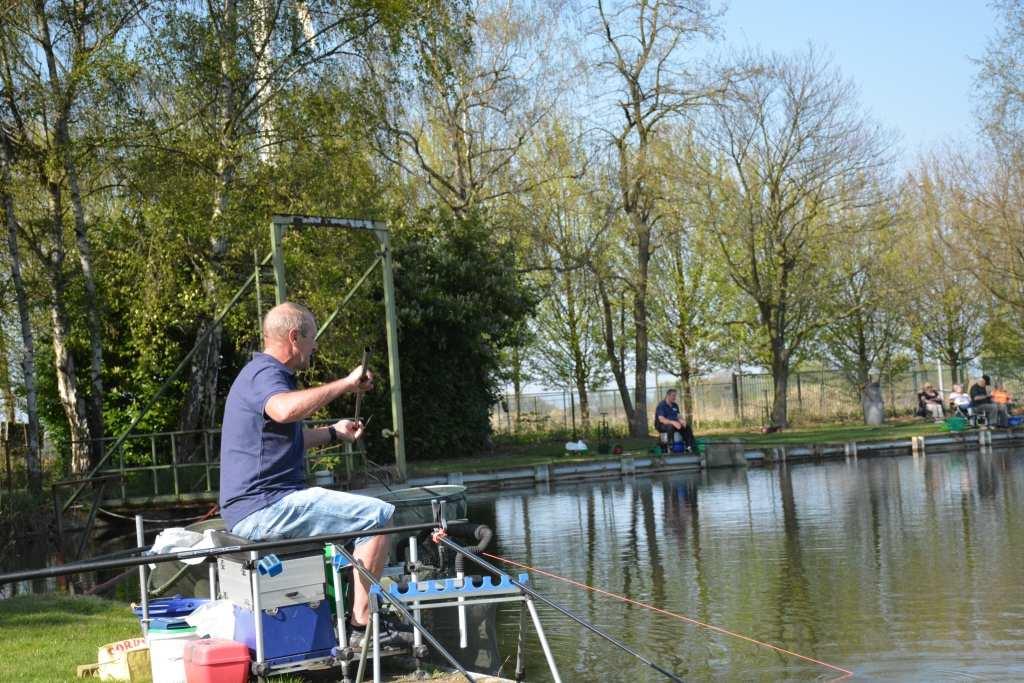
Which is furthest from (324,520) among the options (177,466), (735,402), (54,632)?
(735,402)

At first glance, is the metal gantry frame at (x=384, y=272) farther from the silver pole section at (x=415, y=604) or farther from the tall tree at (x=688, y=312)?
the tall tree at (x=688, y=312)

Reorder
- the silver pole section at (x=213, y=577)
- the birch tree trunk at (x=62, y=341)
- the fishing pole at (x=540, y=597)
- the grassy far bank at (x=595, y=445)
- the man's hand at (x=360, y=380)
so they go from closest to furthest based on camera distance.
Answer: the man's hand at (x=360, y=380) < the fishing pole at (x=540, y=597) < the silver pole section at (x=213, y=577) < the birch tree trunk at (x=62, y=341) < the grassy far bank at (x=595, y=445)

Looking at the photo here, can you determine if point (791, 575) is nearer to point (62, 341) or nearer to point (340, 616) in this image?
point (340, 616)

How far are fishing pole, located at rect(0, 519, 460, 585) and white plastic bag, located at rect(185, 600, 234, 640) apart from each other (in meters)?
1.07

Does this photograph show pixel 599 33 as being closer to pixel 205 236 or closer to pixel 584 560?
pixel 205 236

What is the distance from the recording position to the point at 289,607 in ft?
20.5

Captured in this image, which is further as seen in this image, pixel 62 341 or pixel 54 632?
pixel 62 341

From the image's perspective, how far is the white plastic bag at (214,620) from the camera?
21.4 feet

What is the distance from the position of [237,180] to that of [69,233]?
14.2ft

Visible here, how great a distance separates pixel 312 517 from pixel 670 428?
23.0 metres

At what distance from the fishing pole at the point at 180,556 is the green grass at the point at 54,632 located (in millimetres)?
2547

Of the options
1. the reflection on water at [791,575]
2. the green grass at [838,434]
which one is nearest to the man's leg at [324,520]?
the reflection on water at [791,575]

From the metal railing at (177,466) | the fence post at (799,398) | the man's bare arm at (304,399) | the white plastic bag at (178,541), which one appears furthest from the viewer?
the fence post at (799,398)

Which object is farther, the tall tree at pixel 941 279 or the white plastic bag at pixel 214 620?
the tall tree at pixel 941 279
